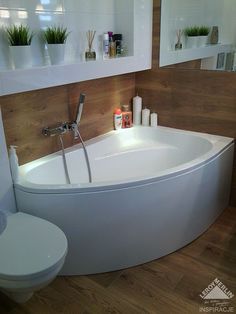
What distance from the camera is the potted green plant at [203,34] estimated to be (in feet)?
7.61

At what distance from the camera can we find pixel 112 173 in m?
2.46

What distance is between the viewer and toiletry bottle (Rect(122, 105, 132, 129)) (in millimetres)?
2662

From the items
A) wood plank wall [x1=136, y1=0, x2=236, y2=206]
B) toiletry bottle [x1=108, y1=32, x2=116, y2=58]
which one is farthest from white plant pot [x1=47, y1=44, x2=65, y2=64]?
wood plank wall [x1=136, y1=0, x2=236, y2=206]

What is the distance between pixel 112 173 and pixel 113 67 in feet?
2.71

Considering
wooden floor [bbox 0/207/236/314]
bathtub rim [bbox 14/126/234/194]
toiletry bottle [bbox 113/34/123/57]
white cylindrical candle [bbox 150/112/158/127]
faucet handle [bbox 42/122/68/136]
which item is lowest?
wooden floor [bbox 0/207/236/314]

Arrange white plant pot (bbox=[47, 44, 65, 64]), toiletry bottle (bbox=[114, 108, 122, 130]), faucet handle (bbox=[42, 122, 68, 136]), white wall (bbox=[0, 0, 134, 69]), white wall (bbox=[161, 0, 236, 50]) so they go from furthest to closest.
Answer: toiletry bottle (bbox=[114, 108, 122, 130]), white wall (bbox=[161, 0, 236, 50]), faucet handle (bbox=[42, 122, 68, 136]), white plant pot (bbox=[47, 44, 65, 64]), white wall (bbox=[0, 0, 134, 69])

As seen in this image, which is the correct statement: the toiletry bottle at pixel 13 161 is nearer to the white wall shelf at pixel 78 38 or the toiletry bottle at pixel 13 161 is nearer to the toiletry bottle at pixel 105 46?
the white wall shelf at pixel 78 38

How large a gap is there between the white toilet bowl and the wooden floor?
0.17 metres

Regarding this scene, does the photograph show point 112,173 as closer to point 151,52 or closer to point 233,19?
point 151,52

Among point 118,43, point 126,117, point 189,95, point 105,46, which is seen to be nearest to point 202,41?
point 189,95

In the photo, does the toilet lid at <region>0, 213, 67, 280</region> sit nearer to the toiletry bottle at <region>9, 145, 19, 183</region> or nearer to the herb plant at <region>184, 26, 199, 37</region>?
the toiletry bottle at <region>9, 145, 19, 183</region>

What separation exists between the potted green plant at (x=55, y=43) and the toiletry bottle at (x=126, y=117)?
93cm

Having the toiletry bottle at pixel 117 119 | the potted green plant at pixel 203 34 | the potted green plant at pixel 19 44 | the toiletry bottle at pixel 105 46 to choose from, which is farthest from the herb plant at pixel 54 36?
the potted green plant at pixel 203 34

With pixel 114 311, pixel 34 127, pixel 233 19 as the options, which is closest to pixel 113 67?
pixel 34 127
